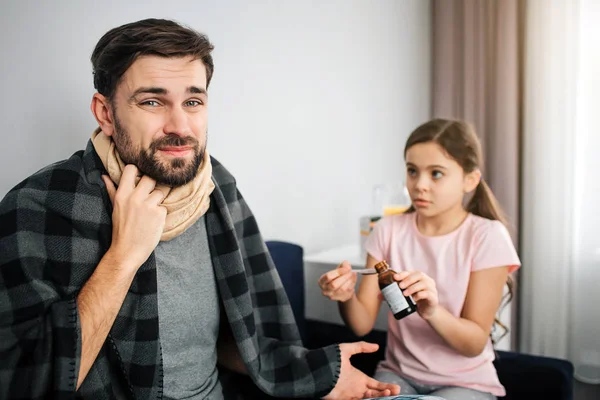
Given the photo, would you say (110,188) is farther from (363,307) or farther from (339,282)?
(363,307)

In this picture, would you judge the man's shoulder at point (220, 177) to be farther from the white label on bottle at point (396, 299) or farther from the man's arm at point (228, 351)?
the white label on bottle at point (396, 299)

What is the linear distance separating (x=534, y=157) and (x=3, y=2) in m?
2.46

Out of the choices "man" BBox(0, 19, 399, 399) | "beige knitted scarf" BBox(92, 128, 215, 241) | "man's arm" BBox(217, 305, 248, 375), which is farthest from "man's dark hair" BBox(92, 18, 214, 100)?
"man's arm" BBox(217, 305, 248, 375)

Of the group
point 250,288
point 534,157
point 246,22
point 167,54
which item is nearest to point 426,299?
point 250,288

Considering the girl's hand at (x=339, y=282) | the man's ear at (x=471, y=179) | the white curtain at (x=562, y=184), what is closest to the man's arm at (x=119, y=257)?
the girl's hand at (x=339, y=282)

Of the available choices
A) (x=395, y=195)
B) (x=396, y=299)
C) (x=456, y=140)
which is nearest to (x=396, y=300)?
(x=396, y=299)

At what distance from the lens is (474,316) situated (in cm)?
131

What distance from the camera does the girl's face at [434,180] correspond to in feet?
4.50

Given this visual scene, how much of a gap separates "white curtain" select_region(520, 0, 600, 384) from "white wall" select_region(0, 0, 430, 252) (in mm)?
681

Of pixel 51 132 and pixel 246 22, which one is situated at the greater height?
pixel 246 22

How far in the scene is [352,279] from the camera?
1282mm

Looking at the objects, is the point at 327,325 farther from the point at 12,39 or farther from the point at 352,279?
the point at 12,39

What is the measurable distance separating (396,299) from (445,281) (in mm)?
315

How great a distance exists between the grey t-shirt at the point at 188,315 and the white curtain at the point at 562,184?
2.08 meters
